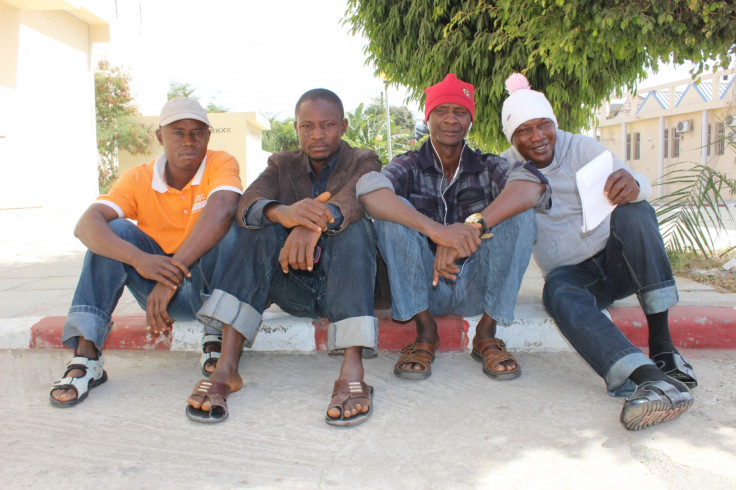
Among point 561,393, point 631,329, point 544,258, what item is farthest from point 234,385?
point 631,329

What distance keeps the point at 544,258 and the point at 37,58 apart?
44.9ft

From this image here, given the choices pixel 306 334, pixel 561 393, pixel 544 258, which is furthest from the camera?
pixel 306 334

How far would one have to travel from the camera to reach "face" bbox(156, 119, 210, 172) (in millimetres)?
2734

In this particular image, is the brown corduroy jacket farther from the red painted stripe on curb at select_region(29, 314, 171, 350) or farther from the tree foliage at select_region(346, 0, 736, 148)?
the tree foliage at select_region(346, 0, 736, 148)

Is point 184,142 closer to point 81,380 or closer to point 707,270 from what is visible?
point 81,380

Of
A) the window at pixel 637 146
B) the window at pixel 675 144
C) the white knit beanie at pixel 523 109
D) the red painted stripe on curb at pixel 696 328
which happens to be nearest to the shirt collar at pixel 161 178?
the white knit beanie at pixel 523 109

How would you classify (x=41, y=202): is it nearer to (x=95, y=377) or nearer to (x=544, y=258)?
(x=95, y=377)

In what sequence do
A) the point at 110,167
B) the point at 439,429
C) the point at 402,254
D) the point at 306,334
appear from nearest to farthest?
1. the point at 439,429
2. the point at 402,254
3. the point at 306,334
4. the point at 110,167

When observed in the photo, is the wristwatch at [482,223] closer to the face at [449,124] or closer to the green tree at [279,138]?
the face at [449,124]

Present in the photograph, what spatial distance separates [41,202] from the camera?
1239 cm

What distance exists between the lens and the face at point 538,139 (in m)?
2.65

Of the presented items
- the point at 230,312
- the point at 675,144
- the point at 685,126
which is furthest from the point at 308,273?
the point at 675,144

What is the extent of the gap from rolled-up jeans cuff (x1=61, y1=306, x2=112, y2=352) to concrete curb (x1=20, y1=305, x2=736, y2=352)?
23.7 inches

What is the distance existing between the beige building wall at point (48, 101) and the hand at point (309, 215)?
1134cm
